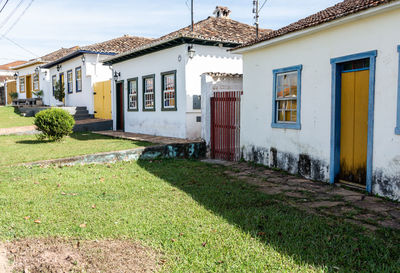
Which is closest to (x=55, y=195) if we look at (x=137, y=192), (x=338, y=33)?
(x=137, y=192)

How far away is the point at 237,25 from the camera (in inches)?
623

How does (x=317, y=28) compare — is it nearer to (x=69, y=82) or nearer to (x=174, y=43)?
(x=174, y=43)

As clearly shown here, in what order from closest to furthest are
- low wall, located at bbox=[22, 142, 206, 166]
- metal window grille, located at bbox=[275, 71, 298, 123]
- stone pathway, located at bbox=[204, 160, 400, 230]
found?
1. stone pathway, located at bbox=[204, 160, 400, 230]
2. metal window grille, located at bbox=[275, 71, 298, 123]
3. low wall, located at bbox=[22, 142, 206, 166]

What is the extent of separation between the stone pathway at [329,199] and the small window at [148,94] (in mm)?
7606

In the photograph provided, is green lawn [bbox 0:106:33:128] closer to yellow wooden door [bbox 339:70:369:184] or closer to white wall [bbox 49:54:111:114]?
white wall [bbox 49:54:111:114]

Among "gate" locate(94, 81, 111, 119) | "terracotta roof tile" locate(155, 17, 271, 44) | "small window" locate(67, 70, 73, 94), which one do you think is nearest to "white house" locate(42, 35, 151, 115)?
"small window" locate(67, 70, 73, 94)

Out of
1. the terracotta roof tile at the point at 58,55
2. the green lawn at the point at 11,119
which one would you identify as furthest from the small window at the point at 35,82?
the green lawn at the point at 11,119

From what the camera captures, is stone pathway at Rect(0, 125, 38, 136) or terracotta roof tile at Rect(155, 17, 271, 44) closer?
terracotta roof tile at Rect(155, 17, 271, 44)

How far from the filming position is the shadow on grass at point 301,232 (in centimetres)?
355

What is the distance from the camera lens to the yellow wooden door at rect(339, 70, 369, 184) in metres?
6.49

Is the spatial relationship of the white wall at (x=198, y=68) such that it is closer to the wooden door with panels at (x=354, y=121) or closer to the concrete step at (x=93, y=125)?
the wooden door with panels at (x=354, y=121)

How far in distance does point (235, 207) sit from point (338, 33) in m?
4.03

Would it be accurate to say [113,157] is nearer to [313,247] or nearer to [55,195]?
[55,195]

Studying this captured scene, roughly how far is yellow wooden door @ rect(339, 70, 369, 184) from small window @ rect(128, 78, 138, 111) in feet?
35.7
